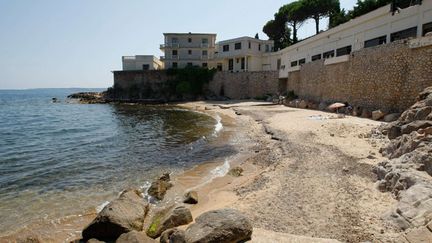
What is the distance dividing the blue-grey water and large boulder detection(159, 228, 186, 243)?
191 inches

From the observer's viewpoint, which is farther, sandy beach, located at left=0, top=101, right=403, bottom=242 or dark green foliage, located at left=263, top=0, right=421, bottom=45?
dark green foliage, located at left=263, top=0, right=421, bottom=45

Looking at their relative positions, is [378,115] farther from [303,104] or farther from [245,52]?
[245,52]

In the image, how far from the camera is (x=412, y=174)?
9.88 m

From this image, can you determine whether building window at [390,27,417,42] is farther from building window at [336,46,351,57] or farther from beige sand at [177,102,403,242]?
beige sand at [177,102,403,242]

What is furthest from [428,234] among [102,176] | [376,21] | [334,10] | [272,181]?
[334,10]

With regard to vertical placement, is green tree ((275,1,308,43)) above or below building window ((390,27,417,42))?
above

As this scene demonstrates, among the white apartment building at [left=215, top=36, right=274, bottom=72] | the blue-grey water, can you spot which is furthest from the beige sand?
the white apartment building at [left=215, top=36, right=274, bottom=72]

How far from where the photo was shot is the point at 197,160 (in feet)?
61.5

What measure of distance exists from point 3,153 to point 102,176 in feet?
33.9

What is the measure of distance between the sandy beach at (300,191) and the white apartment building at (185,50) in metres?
53.0

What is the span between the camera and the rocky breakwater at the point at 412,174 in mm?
7735

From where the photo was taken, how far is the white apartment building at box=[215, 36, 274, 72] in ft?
197

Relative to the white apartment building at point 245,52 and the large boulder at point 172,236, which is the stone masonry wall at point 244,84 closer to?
the white apartment building at point 245,52

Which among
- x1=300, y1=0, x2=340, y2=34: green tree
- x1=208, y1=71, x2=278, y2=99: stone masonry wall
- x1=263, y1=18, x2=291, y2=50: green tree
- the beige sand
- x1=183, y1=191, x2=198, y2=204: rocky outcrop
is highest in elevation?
x1=300, y1=0, x2=340, y2=34: green tree
